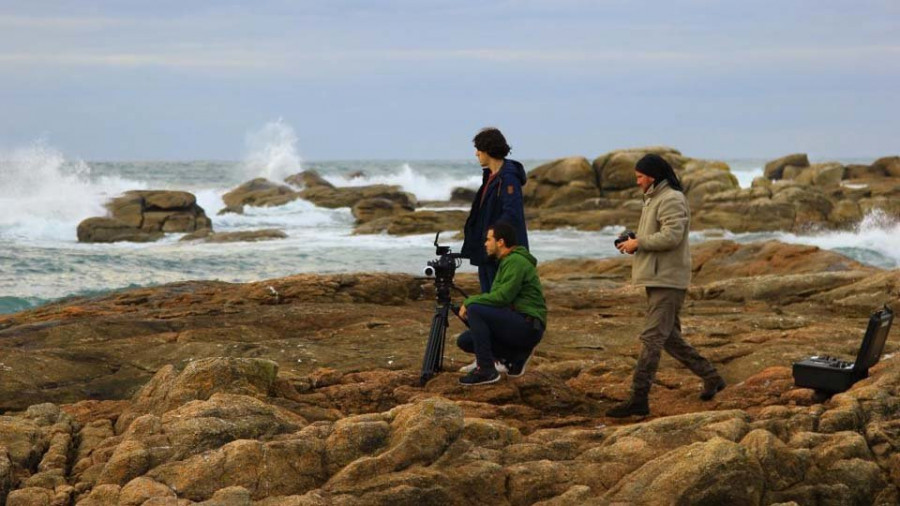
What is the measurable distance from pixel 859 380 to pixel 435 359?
10.1ft

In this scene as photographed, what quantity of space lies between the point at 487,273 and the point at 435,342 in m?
0.65

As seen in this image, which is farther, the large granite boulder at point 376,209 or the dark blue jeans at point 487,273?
the large granite boulder at point 376,209

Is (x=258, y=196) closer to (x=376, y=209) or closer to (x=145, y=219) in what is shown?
(x=376, y=209)

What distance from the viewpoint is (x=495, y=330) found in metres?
7.95

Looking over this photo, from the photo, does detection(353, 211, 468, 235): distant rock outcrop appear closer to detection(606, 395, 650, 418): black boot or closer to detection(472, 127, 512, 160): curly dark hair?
detection(472, 127, 512, 160): curly dark hair

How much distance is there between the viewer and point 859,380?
7934 mm

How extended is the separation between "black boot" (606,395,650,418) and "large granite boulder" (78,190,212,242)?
30902 millimetres

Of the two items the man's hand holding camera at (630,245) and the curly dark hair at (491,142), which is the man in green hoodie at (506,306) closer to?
the curly dark hair at (491,142)

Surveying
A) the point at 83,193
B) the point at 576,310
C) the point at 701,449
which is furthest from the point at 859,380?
the point at 83,193

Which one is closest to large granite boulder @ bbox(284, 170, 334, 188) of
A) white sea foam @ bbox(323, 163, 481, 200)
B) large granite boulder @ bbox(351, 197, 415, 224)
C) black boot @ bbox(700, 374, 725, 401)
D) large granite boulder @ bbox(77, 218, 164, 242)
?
white sea foam @ bbox(323, 163, 481, 200)

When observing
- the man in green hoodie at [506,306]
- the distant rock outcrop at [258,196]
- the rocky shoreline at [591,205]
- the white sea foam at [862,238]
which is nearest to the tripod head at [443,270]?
the man in green hoodie at [506,306]

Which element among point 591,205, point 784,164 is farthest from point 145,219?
point 784,164

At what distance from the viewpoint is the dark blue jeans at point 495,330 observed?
25.8 feet

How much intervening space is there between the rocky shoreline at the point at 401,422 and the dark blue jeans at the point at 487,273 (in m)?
0.75
